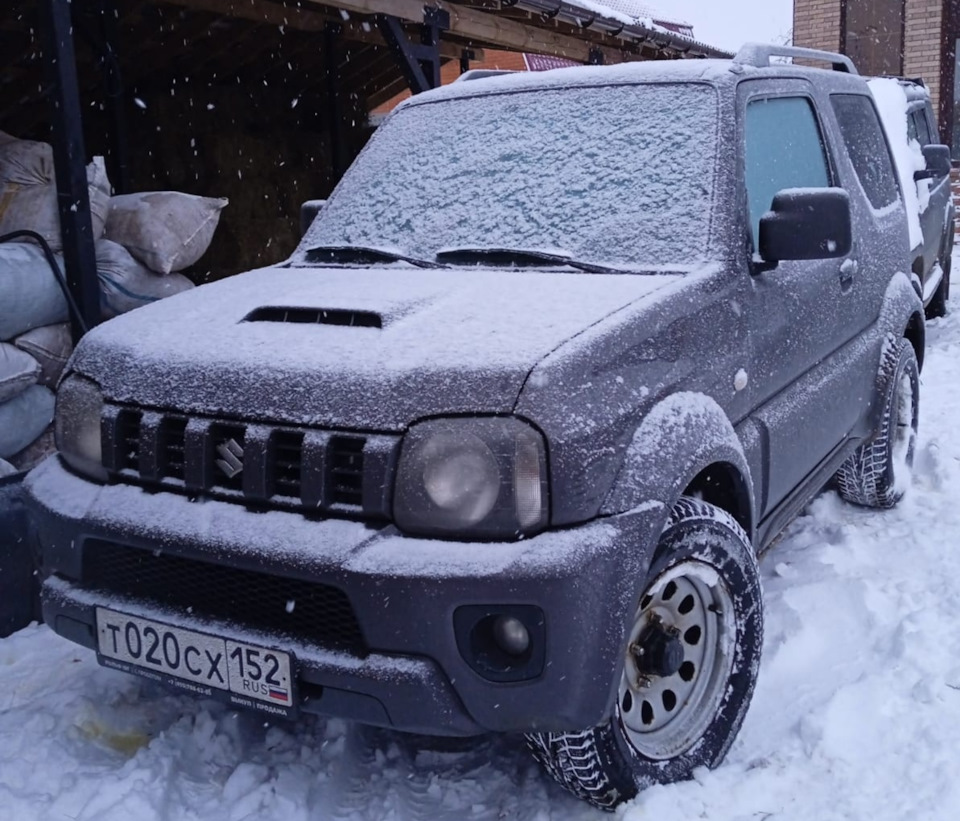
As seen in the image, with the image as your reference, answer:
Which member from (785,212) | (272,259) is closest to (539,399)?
(785,212)

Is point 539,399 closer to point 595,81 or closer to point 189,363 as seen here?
point 189,363

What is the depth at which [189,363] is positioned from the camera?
257 cm

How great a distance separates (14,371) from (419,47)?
4941 millimetres

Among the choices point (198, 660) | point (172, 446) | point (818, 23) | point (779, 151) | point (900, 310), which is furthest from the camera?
point (818, 23)

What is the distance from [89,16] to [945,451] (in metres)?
6.70

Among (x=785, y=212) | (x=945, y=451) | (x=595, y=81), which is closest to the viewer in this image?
(x=785, y=212)

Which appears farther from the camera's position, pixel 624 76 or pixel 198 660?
pixel 624 76

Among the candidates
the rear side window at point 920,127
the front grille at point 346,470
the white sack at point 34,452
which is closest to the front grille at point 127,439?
the front grille at point 346,470

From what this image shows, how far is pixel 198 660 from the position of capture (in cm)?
243

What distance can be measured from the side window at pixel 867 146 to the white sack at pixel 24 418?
3.87m

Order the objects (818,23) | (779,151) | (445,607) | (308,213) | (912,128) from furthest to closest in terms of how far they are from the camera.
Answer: (818,23) → (912,128) → (308,213) → (779,151) → (445,607)

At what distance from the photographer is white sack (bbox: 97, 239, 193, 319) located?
18.1 ft

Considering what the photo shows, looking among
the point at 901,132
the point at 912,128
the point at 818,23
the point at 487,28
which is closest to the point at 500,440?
the point at 901,132

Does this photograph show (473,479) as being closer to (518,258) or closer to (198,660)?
(198,660)
